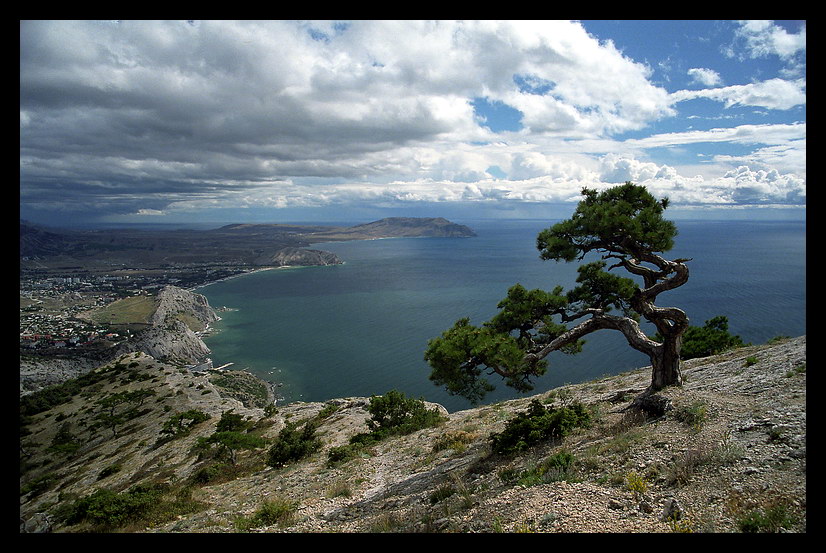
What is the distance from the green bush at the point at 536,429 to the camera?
471 inches

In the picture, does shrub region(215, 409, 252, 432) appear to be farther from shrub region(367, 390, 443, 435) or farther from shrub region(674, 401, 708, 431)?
shrub region(674, 401, 708, 431)

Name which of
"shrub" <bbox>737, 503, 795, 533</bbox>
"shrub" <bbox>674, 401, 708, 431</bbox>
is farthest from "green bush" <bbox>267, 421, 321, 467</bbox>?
"shrub" <bbox>737, 503, 795, 533</bbox>

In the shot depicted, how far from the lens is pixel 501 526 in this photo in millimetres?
7230

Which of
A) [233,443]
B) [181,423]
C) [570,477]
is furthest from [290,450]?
[181,423]

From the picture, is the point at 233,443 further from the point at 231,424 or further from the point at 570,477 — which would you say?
the point at 570,477

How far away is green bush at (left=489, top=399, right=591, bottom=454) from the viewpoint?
1196 cm

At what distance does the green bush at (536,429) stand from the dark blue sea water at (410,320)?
165 feet

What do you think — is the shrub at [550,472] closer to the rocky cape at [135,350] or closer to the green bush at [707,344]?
the green bush at [707,344]

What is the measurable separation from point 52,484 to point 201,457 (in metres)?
18.9

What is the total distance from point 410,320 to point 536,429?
109 m

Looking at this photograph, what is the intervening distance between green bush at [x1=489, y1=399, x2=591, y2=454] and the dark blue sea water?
5019cm

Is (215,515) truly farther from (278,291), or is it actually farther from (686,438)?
(278,291)

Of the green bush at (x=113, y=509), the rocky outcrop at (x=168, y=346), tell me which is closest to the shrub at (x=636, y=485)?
the green bush at (x=113, y=509)
